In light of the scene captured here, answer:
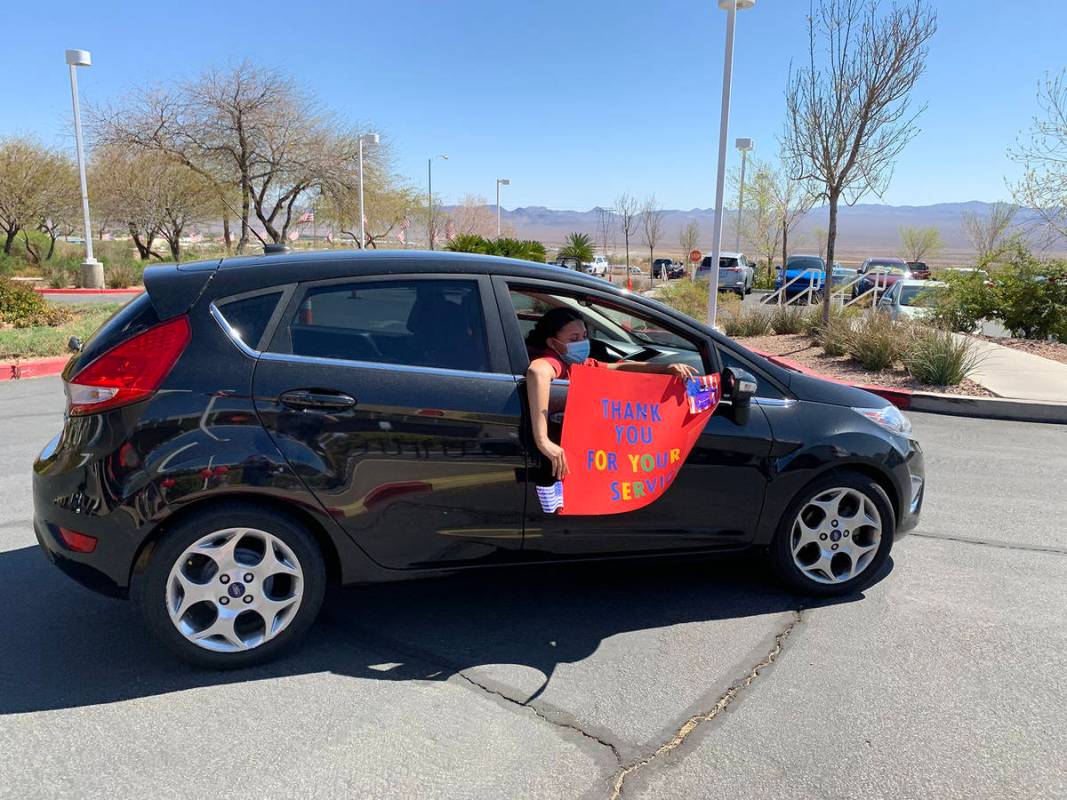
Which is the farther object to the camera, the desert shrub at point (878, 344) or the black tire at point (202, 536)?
the desert shrub at point (878, 344)

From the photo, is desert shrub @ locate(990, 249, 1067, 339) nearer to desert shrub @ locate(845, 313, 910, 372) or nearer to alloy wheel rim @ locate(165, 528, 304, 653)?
desert shrub @ locate(845, 313, 910, 372)

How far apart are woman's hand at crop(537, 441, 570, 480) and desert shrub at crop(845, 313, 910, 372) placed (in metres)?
8.90

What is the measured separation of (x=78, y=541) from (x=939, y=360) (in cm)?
981

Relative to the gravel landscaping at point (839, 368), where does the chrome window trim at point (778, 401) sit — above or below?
above

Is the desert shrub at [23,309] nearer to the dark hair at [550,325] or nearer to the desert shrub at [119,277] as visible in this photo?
the desert shrub at [119,277]

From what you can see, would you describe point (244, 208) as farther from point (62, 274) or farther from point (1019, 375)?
point (1019, 375)

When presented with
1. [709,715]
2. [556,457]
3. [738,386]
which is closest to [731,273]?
[738,386]

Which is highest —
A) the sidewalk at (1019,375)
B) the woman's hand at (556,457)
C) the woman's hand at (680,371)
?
the woman's hand at (680,371)

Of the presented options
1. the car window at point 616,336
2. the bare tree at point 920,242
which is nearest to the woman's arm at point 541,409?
the car window at point 616,336

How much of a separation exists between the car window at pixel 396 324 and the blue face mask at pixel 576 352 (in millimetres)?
472

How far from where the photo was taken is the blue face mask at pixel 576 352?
12.1 feet

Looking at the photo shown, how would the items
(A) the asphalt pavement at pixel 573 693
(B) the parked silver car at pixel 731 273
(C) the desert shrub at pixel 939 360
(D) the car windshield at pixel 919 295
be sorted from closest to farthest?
(A) the asphalt pavement at pixel 573 693 → (C) the desert shrub at pixel 939 360 → (D) the car windshield at pixel 919 295 → (B) the parked silver car at pixel 731 273

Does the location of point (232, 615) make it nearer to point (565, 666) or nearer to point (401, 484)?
point (401, 484)

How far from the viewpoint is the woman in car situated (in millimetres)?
3311
